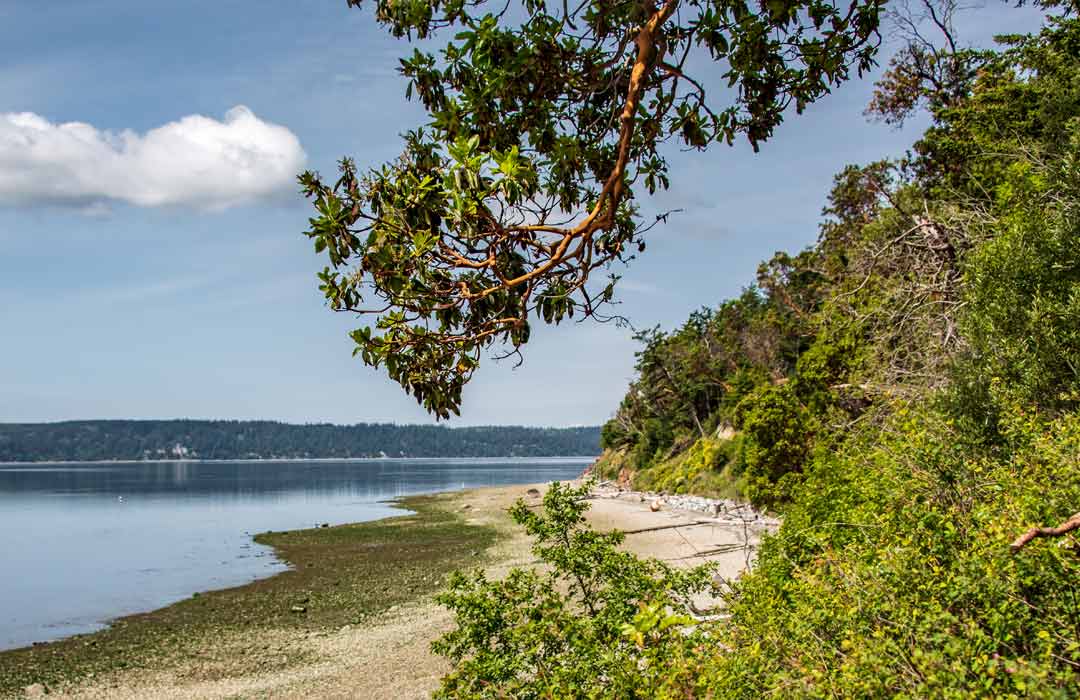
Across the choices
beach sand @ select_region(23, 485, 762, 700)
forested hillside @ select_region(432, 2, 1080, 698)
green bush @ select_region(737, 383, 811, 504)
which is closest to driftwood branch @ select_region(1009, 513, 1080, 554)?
forested hillside @ select_region(432, 2, 1080, 698)

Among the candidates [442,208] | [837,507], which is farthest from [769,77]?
[837,507]

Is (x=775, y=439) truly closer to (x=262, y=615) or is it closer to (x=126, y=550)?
(x=262, y=615)

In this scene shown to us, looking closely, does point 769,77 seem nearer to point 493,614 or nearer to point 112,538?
point 493,614

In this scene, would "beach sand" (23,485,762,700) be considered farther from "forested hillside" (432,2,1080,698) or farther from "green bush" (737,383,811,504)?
"forested hillside" (432,2,1080,698)

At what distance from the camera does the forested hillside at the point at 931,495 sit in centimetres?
413

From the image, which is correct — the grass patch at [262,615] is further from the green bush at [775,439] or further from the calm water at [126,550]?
the green bush at [775,439]

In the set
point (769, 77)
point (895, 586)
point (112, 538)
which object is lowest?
point (112, 538)

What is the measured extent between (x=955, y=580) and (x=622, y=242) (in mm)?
2625

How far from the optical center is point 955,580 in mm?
4309

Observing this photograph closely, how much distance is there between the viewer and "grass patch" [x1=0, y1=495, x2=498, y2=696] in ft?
55.7

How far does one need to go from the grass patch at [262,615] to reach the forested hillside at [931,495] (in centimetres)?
1110

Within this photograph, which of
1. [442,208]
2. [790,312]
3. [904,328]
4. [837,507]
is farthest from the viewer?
[790,312]

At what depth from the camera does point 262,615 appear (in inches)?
851

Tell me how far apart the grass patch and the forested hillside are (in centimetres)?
1110
